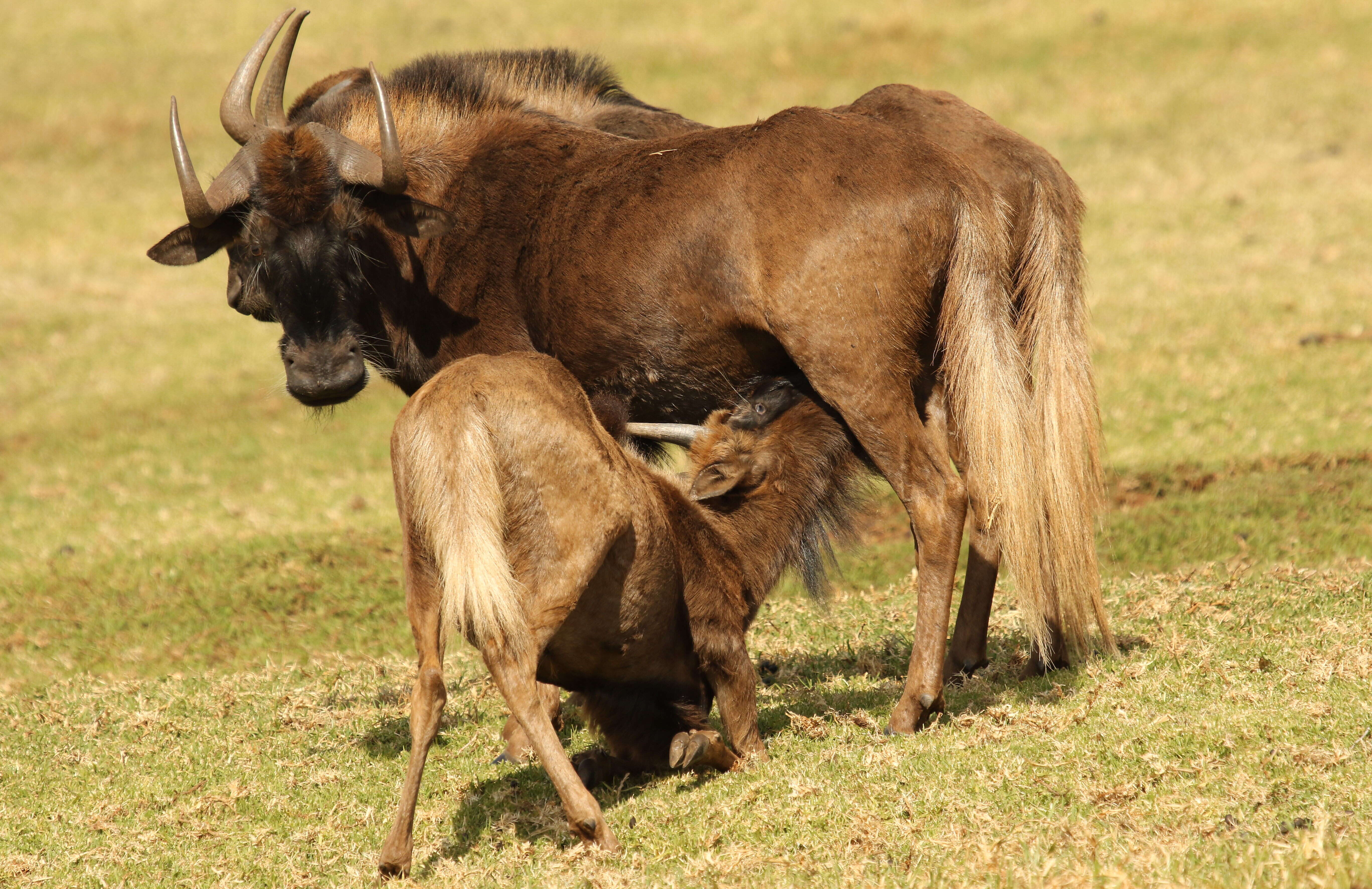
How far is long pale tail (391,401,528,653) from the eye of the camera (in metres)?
4.33

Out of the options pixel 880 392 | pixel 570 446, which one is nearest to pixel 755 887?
pixel 570 446

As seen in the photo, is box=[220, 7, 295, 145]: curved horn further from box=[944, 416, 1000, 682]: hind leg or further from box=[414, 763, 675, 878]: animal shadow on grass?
box=[944, 416, 1000, 682]: hind leg

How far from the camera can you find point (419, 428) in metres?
4.57

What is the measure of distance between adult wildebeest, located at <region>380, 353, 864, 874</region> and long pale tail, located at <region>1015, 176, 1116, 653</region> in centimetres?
92

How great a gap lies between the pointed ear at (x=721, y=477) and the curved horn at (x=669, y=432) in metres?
0.17

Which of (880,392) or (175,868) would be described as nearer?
(175,868)

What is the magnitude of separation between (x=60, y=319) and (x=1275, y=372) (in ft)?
48.6

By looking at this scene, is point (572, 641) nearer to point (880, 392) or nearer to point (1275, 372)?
point (880, 392)

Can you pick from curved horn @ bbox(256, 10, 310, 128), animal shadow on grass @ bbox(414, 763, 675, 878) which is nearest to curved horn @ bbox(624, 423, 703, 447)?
animal shadow on grass @ bbox(414, 763, 675, 878)

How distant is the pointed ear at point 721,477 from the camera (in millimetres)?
5613

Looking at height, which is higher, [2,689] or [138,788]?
[138,788]

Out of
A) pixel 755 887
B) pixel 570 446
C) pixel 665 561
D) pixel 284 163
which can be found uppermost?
pixel 284 163

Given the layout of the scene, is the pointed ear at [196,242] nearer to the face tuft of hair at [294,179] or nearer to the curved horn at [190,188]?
the curved horn at [190,188]

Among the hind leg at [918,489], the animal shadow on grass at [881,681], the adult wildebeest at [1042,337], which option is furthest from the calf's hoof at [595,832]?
the adult wildebeest at [1042,337]
